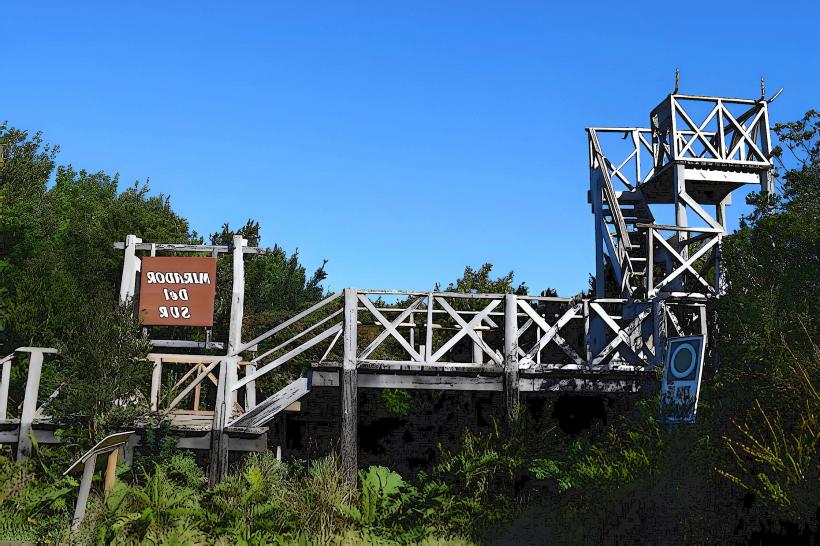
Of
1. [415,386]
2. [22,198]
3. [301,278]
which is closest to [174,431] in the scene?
[415,386]

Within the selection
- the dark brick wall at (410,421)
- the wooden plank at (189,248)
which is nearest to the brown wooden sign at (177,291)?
the wooden plank at (189,248)

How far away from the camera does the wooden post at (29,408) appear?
13.4 meters

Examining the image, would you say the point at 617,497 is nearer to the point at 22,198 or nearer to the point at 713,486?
the point at 713,486

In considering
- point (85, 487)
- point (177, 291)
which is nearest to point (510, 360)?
point (177, 291)

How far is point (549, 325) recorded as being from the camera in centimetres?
1530

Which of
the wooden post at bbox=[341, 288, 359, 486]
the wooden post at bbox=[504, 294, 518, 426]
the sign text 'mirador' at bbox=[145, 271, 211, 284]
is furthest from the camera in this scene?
the sign text 'mirador' at bbox=[145, 271, 211, 284]

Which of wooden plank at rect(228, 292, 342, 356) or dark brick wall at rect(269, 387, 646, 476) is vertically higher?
wooden plank at rect(228, 292, 342, 356)

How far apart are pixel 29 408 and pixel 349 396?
5821mm

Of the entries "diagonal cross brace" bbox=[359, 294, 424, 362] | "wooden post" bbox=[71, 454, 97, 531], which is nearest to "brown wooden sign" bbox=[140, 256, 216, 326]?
"diagonal cross brace" bbox=[359, 294, 424, 362]

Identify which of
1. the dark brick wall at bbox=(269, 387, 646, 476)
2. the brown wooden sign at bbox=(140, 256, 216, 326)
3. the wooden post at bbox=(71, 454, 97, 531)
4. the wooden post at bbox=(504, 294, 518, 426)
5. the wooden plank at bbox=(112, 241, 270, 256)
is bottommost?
the wooden post at bbox=(71, 454, 97, 531)

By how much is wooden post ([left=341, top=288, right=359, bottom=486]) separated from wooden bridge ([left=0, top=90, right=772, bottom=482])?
18 mm

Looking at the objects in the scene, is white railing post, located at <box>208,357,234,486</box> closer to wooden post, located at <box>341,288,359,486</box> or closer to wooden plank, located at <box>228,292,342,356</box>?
wooden plank, located at <box>228,292,342,356</box>

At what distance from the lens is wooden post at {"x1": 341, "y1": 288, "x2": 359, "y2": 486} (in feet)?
40.3

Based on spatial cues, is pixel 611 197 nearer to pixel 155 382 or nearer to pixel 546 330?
pixel 546 330
